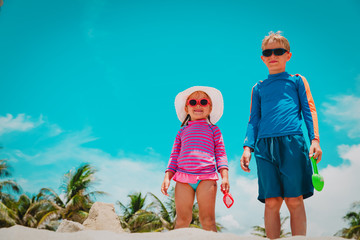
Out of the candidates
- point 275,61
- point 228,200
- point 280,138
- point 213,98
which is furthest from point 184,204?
point 275,61

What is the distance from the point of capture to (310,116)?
3.56 meters

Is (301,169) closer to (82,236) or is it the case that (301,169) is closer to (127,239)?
(127,239)

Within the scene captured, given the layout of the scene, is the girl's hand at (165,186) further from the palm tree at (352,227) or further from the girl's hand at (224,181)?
the palm tree at (352,227)

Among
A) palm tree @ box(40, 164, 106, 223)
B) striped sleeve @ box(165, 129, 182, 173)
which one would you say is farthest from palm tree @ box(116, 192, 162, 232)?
striped sleeve @ box(165, 129, 182, 173)

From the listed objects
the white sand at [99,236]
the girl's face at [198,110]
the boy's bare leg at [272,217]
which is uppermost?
the girl's face at [198,110]

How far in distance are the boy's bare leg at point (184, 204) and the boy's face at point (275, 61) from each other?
161cm

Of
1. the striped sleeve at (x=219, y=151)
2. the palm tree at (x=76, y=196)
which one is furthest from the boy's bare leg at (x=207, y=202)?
the palm tree at (x=76, y=196)

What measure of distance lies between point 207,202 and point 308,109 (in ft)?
4.76

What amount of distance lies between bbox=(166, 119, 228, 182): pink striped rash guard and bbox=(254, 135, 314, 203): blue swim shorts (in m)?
0.59

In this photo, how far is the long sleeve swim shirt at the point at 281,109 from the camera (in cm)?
353

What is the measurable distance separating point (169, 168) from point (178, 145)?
32 centimetres

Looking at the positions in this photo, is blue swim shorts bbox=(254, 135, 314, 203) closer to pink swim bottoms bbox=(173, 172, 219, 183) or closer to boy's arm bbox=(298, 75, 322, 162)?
boy's arm bbox=(298, 75, 322, 162)

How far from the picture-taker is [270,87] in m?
3.79

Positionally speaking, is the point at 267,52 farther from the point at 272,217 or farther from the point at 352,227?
the point at 352,227
